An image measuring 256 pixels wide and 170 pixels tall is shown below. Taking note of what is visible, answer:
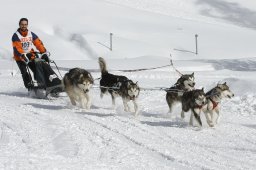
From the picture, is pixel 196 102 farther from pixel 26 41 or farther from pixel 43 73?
pixel 26 41

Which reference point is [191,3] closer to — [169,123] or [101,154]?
[169,123]

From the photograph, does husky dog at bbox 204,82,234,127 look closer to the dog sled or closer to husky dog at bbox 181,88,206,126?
husky dog at bbox 181,88,206,126

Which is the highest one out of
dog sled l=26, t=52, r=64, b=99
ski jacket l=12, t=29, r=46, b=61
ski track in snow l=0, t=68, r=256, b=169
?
ski jacket l=12, t=29, r=46, b=61

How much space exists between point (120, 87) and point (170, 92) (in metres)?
0.84

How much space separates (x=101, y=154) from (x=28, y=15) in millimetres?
20414

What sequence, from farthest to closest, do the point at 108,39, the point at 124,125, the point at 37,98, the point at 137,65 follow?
the point at 108,39 → the point at 137,65 → the point at 37,98 → the point at 124,125

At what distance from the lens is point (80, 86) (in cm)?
890

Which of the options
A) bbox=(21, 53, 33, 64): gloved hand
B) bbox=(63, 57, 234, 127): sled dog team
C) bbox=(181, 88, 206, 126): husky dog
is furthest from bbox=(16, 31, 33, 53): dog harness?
bbox=(181, 88, 206, 126): husky dog

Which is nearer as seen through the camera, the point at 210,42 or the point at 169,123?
the point at 169,123

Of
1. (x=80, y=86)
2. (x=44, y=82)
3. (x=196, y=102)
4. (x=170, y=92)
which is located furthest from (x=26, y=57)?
(x=196, y=102)

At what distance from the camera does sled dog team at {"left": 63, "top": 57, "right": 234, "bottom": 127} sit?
7840 mm

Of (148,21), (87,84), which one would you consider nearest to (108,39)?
(148,21)

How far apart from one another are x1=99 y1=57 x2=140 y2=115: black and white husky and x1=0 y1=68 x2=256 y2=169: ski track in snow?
0.84 feet

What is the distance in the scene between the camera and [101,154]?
5746 millimetres
